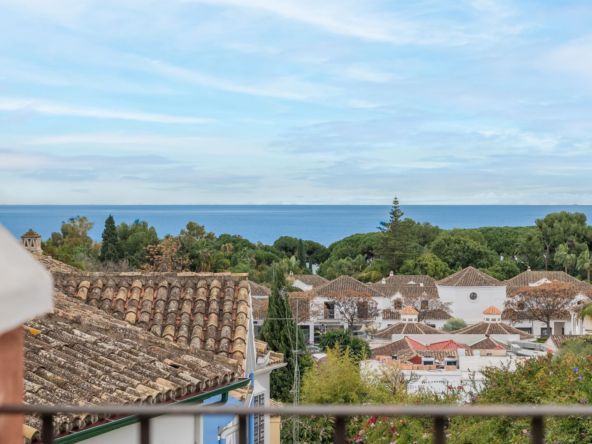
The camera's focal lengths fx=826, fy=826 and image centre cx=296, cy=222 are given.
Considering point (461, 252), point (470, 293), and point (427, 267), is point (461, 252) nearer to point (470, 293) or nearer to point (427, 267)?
point (427, 267)

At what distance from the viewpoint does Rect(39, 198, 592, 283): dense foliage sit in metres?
63.0

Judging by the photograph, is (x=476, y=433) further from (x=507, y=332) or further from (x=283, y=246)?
(x=283, y=246)

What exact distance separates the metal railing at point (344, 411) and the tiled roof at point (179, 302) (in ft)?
21.5

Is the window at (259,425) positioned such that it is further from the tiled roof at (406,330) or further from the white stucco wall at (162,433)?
the tiled roof at (406,330)

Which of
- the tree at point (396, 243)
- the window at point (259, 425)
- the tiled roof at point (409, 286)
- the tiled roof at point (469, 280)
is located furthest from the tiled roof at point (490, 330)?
the window at point (259, 425)

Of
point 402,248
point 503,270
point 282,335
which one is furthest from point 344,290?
point 282,335

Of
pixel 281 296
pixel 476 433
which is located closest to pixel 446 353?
pixel 281 296

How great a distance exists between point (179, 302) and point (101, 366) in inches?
118

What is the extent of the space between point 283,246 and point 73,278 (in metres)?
84.6

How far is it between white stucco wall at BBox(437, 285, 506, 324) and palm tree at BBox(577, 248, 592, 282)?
43.4 ft

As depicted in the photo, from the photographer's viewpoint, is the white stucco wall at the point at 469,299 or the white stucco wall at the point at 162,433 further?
the white stucco wall at the point at 469,299

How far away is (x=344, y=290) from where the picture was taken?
62.0 metres

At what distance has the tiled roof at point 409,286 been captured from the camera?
2586 inches

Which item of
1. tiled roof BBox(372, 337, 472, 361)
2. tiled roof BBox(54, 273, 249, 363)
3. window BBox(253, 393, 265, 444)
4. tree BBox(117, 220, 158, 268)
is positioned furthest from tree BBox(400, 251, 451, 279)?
tiled roof BBox(54, 273, 249, 363)
